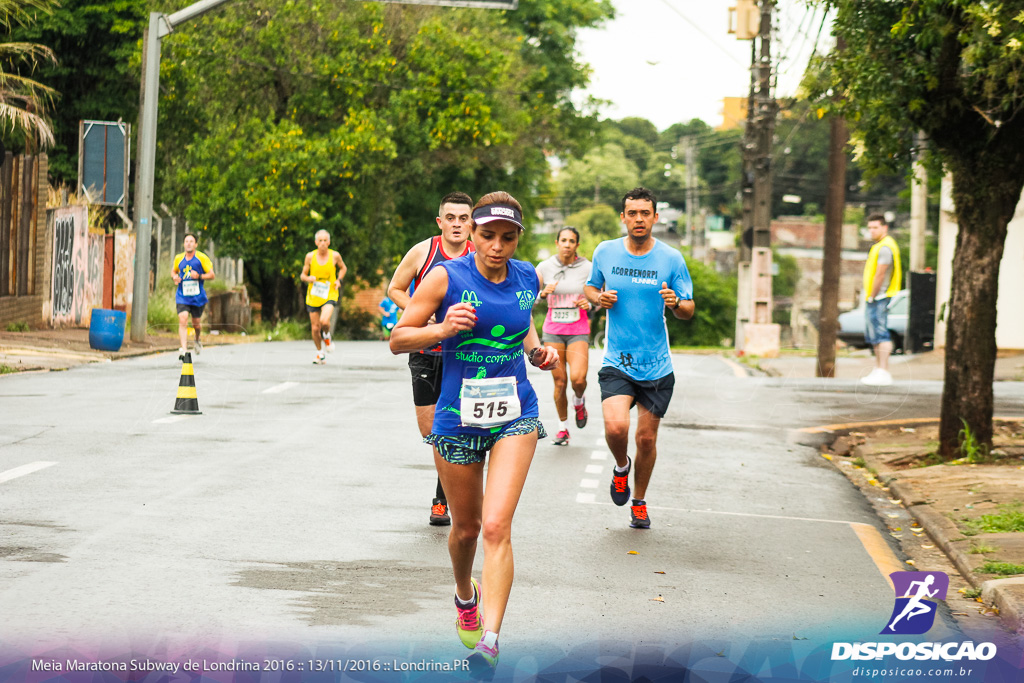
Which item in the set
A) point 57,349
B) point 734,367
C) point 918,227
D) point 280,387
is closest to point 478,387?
point 280,387

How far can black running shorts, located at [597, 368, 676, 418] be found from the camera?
847cm

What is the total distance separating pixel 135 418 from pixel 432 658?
8044 mm

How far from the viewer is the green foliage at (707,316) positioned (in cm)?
5281

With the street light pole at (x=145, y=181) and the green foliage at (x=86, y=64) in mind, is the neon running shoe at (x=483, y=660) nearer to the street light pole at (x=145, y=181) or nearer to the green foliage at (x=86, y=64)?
the street light pole at (x=145, y=181)

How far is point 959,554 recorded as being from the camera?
7703 millimetres

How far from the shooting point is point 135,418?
497 inches

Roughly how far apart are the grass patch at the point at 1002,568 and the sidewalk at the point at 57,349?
518 inches

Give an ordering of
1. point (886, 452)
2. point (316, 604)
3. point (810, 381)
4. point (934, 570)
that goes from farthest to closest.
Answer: point (810, 381) < point (886, 452) < point (934, 570) < point (316, 604)

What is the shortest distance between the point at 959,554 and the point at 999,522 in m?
0.86

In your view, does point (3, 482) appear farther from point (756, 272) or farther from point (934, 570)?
point (756, 272)

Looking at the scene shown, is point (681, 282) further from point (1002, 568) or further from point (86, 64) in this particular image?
point (86, 64)

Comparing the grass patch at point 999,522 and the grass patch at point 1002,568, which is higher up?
the grass patch at point 999,522

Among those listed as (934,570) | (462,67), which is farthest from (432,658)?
(462,67)

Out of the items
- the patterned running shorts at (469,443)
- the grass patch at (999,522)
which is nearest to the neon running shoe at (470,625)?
the patterned running shorts at (469,443)
